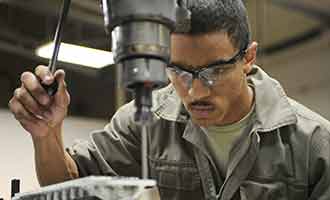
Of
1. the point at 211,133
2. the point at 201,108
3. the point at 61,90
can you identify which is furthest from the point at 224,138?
the point at 61,90

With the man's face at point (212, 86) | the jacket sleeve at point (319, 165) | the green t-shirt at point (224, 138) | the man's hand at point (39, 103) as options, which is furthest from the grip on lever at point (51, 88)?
the jacket sleeve at point (319, 165)

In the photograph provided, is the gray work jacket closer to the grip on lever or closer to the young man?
the young man

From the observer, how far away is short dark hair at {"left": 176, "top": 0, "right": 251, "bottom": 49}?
38.5 inches

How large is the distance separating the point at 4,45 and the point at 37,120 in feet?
9.01

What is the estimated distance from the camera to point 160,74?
1.82ft

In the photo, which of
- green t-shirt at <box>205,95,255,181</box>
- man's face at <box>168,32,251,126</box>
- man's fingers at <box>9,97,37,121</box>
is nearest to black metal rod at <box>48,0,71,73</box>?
man's fingers at <box>9,97,37,121</box>

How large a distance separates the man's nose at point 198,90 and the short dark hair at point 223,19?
10cm

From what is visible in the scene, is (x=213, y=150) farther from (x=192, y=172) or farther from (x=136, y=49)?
(x=136, y=49)

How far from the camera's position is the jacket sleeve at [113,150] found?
112cm

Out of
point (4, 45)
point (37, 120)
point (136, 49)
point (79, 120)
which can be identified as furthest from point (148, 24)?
point (4, 45)

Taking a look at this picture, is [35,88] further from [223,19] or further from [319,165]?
[319,165]

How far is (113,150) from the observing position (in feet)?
3.83

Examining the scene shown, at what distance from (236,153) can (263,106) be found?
13 centimetres

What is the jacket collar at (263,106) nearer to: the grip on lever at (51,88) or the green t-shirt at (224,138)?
the green t-shirt at (224,138)
